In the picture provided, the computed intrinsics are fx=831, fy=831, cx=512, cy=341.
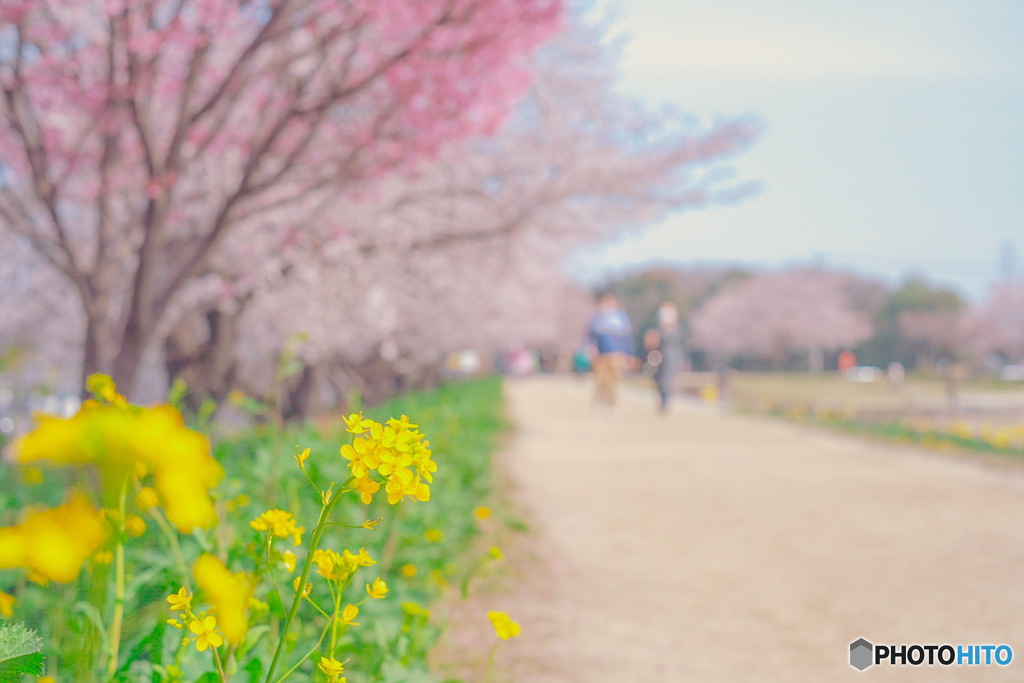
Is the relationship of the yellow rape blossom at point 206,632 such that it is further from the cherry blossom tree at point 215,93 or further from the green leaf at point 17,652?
the cherry blossom tree at point 215,93

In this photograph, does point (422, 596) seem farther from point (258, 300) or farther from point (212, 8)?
point (258, 300)

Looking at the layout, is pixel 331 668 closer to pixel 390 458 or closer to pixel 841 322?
pixel 390 458

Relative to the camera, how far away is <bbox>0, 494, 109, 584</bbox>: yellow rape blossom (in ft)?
2.26

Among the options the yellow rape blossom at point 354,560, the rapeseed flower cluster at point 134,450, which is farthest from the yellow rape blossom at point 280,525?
the rapeseed flower cluster at point 134,450

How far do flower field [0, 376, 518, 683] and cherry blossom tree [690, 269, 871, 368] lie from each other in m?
62.3

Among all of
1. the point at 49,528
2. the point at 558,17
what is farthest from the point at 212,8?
the point at 49,528

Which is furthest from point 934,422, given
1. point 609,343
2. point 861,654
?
point 861,654

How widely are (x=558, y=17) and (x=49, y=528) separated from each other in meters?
5.17

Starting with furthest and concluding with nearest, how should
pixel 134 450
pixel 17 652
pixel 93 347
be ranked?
1. pixel 93 347
2. pixel 17 652
3. pixel 134 450

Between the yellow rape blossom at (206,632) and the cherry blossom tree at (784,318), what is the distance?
213 ft

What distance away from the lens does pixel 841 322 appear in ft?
204

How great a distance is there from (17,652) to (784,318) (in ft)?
217

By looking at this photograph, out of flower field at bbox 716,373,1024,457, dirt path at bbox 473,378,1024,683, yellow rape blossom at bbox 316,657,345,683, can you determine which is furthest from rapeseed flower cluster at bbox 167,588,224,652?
flower field at bbox 716,373,1024,457

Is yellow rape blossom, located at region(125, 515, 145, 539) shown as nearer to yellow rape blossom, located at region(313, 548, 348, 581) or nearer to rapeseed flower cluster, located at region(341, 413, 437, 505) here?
yellow rape blossom, located at region(313, 548, 348, 581)
